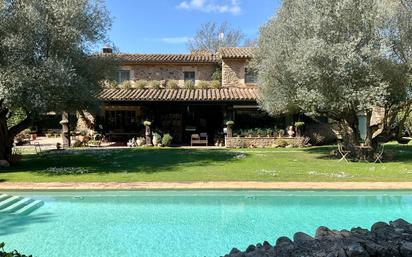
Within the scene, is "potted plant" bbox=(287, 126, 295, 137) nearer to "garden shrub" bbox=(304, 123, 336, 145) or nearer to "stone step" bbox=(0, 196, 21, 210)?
"garden shrub" bbox=(304, 123, 336, 145)

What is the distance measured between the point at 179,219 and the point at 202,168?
5.89 metres

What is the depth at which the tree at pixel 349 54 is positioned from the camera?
15.8 metres

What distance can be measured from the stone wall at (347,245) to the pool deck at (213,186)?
6.05 metres

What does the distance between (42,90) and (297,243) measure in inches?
477

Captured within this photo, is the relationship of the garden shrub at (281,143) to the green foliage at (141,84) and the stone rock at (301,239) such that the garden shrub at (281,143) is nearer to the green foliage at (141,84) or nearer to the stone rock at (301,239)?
the green foliage at (141,84)

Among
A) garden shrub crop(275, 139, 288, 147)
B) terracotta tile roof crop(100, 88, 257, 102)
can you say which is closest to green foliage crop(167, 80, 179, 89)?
terracotta tile roof crop(100, 88, 257, 102)

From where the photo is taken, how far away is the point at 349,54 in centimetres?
1563

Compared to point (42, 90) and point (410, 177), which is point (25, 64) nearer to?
point (42, 90)

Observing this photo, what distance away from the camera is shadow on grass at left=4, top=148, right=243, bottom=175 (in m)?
16.0

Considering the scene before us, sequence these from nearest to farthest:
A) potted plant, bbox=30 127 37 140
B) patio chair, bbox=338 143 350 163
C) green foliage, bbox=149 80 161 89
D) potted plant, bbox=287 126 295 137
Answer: patio chair, bbox=338 143 350 163 → potted plant, bbox=287 126 295 137 → green foliage, bbox=149 80 161 89 → potted plant, bbox=30 127 37 140

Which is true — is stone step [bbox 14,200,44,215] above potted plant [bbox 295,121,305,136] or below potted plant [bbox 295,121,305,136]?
below

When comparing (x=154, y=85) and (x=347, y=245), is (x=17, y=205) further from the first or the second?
(x=154, y=85)

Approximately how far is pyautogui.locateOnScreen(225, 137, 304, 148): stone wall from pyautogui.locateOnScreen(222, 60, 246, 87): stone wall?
209 inches

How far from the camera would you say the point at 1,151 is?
56.7 ft
